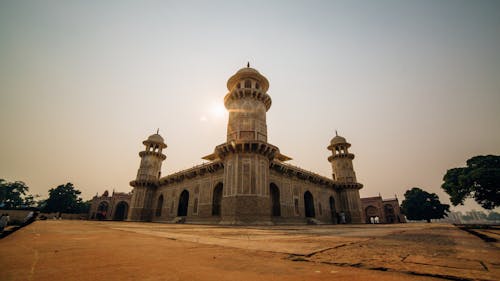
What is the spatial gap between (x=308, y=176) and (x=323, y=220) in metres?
5.47

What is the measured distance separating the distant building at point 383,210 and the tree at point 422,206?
6.26 ft

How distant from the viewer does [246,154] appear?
16.0m

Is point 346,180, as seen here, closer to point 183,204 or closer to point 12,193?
point 183,204

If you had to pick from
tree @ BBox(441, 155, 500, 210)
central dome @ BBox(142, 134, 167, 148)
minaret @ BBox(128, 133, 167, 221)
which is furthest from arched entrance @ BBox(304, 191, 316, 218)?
central dome @ BBox(142, 134, 167, 148)

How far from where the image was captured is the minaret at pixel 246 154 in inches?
575

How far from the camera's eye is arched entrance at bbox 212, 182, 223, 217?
1906 cm

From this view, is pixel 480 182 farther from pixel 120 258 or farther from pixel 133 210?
pixel 133 210

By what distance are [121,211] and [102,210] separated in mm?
4193

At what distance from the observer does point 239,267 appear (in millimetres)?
1521

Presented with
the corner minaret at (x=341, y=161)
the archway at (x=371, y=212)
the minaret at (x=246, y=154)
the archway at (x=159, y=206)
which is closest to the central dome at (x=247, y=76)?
the minaret at (x=246, y=154)

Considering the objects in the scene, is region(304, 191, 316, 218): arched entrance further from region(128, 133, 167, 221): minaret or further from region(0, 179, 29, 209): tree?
region(0, 179, 29, 209): tree

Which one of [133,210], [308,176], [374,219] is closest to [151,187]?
[133,210]

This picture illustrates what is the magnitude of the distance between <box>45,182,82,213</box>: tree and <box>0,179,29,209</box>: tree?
17.4 meters

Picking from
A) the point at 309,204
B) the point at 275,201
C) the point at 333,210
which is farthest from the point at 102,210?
the point at 333,210
